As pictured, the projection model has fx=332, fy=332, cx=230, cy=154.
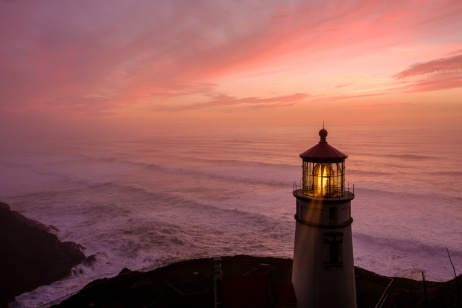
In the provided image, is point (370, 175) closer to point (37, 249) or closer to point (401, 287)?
point (401, 287)

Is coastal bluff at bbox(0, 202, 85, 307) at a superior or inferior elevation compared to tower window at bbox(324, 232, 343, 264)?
inferior

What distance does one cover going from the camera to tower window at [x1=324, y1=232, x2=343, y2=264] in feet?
32.3

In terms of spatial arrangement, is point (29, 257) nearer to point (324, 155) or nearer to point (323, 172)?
point (323, 172)

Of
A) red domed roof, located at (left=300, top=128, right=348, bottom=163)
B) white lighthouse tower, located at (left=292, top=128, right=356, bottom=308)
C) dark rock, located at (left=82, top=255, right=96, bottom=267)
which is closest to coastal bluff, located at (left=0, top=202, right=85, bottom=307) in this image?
dark rock, located at (left=82, top=255, right=96, bottom=267)

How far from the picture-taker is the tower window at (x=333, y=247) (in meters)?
9.85

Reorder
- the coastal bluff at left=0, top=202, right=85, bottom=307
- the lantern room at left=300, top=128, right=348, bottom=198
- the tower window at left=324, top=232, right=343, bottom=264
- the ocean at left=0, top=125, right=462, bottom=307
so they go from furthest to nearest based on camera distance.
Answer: the ocean at left=0, top=125, right=462, bottom=307 → the coastal bluff at left=0, top=202, right=85, bottom=307 → the lantern room at left=300, top=128, right=348, bottom=198 → the tower window at left=324, top=232, right=343, bottom=264

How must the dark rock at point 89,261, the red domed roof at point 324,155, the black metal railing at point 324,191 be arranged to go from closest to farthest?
the red domed roof at point 324,155, the black metal railing at point 324,191, the dark rock at point 89,261

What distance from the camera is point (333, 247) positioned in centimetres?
Answer: 991

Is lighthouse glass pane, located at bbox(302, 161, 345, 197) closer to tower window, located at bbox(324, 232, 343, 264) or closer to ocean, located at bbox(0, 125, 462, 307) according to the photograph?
tower window, located at bbox(324, 232, 343, 264)

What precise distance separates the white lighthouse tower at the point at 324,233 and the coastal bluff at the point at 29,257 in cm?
1829

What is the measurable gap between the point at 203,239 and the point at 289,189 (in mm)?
22049

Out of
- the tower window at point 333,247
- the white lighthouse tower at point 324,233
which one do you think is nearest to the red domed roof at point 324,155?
the white lighthouse tower at point 324,233

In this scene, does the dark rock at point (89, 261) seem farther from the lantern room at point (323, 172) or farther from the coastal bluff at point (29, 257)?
the lantern room at point (323, 172)

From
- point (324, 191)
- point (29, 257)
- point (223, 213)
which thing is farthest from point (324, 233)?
point (223, 213)
